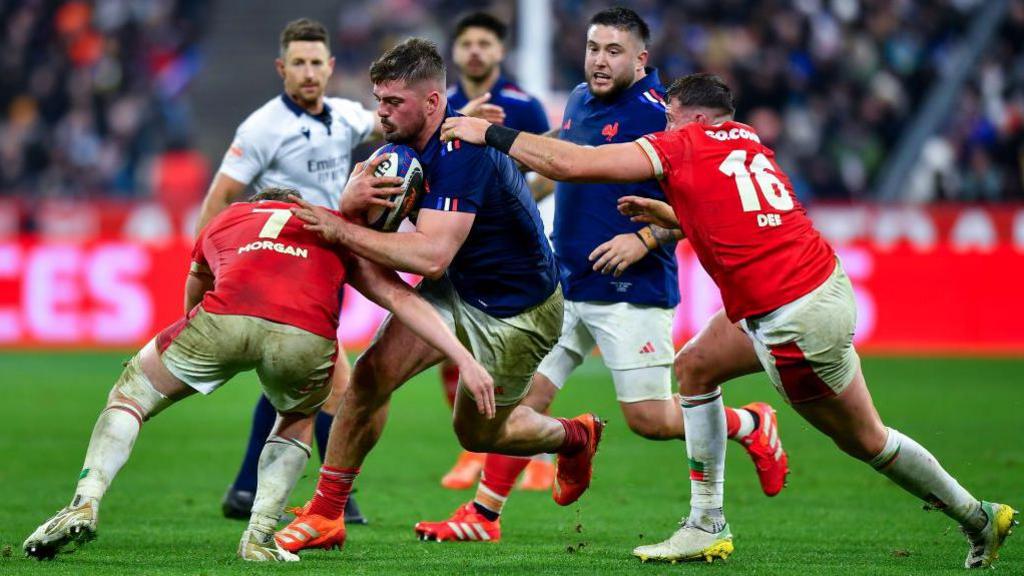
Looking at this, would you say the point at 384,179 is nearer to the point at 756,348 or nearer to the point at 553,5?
the point at 756,348

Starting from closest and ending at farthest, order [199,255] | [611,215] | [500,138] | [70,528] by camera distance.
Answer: [70,528]
[500,138]
[199,255]
[611,215]

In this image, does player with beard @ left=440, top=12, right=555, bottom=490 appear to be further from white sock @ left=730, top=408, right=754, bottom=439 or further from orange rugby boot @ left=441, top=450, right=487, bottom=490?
white sock @ left=730, top=408, right=754, bottom=439

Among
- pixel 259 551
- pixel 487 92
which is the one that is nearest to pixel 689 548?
pixel 259 551

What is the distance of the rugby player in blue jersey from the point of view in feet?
20.9

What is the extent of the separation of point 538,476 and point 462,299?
9.73 feet

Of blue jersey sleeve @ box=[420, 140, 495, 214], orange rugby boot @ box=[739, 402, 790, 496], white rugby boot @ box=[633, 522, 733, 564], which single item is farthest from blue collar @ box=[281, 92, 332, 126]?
white rugby boot @ box=[633, 522, 733, 564]

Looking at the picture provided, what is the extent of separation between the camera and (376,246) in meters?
6.16

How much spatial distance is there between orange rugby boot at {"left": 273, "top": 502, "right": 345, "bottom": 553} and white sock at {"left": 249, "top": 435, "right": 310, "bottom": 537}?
0.90 feet

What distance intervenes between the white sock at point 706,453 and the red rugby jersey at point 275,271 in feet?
5.79

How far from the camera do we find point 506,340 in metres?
6.80

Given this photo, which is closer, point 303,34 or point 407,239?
point 407,239

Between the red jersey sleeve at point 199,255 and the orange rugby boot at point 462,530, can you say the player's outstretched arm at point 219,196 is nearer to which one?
the red jersey sleeve at point 199,255

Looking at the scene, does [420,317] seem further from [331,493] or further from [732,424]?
[732,424]

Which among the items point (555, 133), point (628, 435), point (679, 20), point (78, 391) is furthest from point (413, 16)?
point (555, 133)
